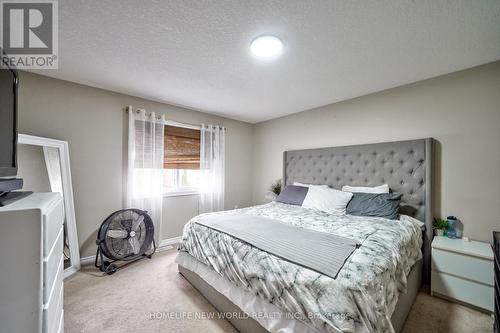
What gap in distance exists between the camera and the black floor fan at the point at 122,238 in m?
2.29

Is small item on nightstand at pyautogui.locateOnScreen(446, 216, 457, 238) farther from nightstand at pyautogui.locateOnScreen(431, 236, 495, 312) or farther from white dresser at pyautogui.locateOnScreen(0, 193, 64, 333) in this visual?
white dresser at pyautogui.locateOnScreen(0, 193, 64, 333)

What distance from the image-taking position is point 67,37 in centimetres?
162

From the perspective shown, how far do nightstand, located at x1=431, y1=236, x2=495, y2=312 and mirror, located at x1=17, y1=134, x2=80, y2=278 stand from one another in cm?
378

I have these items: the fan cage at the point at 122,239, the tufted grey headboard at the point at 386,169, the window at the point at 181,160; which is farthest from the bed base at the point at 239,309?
the window at the point at 181,160

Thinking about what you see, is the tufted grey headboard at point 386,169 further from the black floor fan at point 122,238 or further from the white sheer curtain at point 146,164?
the black floor fan at point 122,238

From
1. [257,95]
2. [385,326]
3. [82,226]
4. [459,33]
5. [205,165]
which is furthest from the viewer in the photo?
[205,165]

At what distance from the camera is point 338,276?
1103mm

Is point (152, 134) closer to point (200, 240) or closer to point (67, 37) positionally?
point (67, 37)

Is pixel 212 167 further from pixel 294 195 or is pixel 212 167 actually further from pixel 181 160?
pixel 294 195

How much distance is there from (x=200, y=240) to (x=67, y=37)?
2046 mm

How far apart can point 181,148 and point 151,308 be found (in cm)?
229

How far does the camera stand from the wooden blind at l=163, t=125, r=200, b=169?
3.27 m

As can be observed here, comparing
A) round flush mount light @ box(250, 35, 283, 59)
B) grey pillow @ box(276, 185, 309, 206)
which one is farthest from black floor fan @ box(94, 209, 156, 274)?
round flush mount light @ box(250, 35, 283, 59)

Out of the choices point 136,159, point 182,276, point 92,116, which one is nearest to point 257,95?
point 136,159
